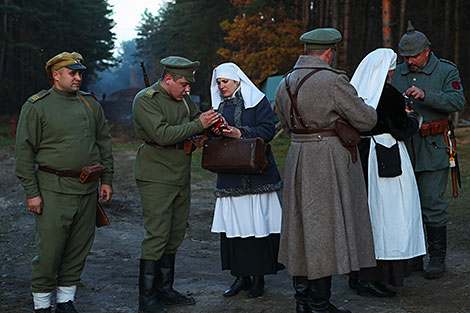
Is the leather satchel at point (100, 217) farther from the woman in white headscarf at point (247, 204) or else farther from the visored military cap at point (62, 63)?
the visored military cap at point (62, 63)

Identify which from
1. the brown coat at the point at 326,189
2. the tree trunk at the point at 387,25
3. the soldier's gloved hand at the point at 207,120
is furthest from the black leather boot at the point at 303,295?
the tree trunk at the point at 387,25

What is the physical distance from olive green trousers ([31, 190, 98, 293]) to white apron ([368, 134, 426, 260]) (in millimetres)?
2419

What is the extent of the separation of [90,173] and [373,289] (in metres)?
2.63

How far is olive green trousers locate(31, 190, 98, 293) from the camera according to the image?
14.7 ft

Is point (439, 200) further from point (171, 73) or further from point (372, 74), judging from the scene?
point (171, 73)

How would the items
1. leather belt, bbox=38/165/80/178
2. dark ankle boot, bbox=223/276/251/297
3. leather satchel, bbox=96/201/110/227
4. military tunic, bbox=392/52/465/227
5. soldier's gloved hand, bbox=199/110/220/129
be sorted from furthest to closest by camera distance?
military tunic, bbox=392/52/465/227
dark ankle boot, bbox=223/276/251/297
leather satchel, bbox=96/201/110/227
soldier's gloved hand, bbox=199/110/220/129
leather belt, bbox=38/165/80/178

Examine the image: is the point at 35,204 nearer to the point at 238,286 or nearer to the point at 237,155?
the point at 237,155

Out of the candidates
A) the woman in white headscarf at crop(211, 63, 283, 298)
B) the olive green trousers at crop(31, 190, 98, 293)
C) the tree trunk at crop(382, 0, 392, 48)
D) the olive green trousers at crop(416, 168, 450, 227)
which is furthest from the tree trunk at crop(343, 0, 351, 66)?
the olive green trousers at crop(31, 190, 98, 293)

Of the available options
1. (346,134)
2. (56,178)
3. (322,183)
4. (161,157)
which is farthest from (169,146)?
(346,134)

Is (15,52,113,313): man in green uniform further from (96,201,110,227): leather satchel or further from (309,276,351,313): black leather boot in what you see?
(309,276,351,313): black leather boot

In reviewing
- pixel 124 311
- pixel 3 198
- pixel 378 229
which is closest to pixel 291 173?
pixel 378 229

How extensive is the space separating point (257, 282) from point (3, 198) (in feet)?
24.6

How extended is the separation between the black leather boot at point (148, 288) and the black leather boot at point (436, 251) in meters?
2.62

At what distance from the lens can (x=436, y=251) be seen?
5.71m
